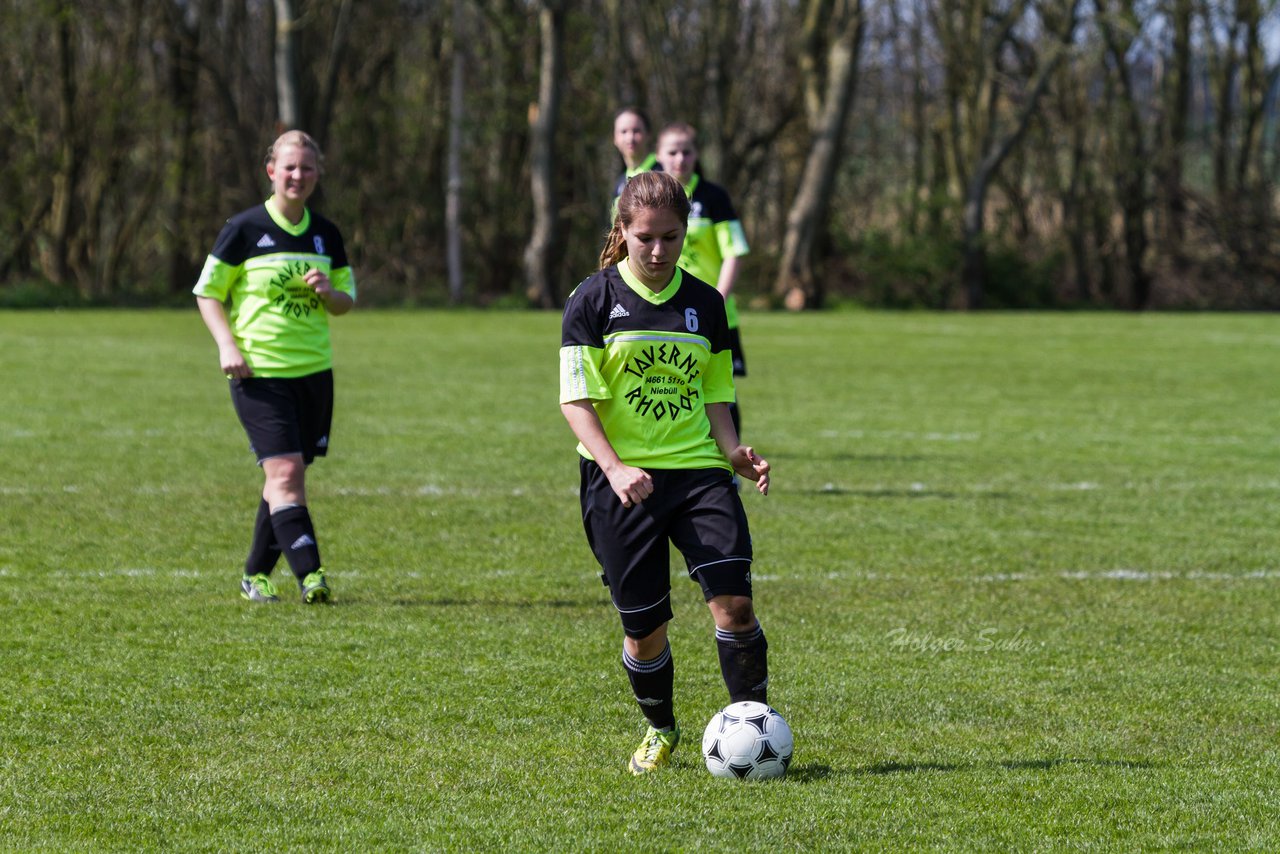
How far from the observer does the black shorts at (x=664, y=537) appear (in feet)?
13.8

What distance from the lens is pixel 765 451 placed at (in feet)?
38.2

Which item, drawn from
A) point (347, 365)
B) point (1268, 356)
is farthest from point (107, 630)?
point (1268, 356)

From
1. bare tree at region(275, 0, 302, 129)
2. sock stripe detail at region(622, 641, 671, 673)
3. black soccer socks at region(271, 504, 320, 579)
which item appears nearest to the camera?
sock stripe detail at region(622, 641, 671, 673)

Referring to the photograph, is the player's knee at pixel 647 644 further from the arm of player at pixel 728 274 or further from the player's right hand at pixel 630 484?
the arm of player at pixel 728 274

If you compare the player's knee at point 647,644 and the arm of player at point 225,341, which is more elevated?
the arm of player at point 225,341

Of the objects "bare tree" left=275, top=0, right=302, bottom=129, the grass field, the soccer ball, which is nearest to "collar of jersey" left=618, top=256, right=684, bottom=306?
the soccer ball

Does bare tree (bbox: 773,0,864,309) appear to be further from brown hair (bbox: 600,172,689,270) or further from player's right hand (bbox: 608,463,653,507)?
player's right hand (bbox: 608,463,653,507)

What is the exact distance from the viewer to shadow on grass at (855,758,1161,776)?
4465mm

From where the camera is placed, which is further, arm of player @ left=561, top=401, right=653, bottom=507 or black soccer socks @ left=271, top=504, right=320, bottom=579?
black soccer socks @ left=271, top=504, right=320, bottom=579

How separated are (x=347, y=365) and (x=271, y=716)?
13.5 meters

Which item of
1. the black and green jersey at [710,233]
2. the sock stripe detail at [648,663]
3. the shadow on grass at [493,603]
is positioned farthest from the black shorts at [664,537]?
the black and green jersey at [710,233]

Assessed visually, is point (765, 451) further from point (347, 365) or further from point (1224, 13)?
point (1224, 13)

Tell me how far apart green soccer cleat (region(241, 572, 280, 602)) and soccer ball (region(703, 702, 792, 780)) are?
281cm

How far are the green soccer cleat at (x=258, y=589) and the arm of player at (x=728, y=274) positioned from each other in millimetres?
3173
